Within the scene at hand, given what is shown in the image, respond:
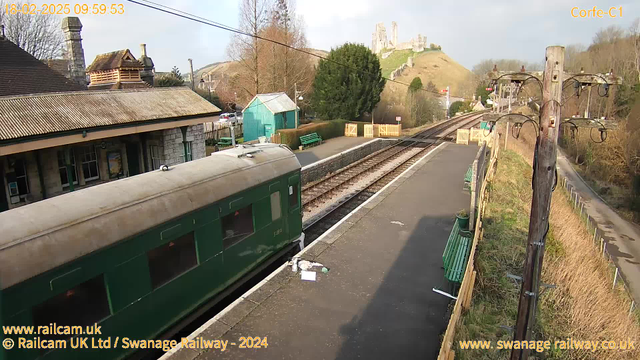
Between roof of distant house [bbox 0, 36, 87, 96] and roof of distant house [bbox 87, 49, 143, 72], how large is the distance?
2597mm

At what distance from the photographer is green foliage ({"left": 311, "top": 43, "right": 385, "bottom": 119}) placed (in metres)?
34.5

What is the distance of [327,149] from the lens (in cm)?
2512

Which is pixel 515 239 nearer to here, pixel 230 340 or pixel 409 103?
pixel 230 340

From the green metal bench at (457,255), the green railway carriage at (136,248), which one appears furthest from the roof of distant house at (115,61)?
the green metal bench at (457,255)

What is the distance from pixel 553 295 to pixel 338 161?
14.3 metres

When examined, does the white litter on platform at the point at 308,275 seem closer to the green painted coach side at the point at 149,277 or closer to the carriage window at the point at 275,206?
the green painted coach side at the point at 149,277

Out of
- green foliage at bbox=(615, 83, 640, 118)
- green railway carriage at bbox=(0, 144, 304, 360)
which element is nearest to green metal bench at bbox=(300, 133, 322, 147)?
green railway carriage at bbox=(0, 144, 304, 360)

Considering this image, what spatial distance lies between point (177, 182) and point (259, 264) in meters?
2.72

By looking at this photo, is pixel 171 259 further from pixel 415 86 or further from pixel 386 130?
pixel 415 86

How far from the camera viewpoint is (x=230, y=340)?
616cm

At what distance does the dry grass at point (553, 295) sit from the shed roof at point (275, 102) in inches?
670

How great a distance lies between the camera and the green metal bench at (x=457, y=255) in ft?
24.6

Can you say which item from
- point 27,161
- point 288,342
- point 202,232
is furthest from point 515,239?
point 27,161

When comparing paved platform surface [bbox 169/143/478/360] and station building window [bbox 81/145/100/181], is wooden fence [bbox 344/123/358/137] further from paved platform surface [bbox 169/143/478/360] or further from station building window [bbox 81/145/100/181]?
station building window [bbox 81/145/100/181]
